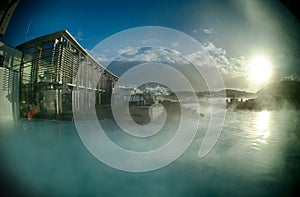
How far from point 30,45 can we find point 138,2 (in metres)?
1.07

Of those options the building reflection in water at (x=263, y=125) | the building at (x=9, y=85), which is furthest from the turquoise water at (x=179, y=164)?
the building at (x=9, y=85)

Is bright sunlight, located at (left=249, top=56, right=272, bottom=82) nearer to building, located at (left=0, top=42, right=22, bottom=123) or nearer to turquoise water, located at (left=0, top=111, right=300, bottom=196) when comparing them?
turquoise water, located at (left=0, top=111, right=300, bottom=196)

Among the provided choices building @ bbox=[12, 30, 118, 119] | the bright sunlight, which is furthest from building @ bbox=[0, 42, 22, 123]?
the bright sunlight

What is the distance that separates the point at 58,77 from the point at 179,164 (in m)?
1.38

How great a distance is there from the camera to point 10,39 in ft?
5.11

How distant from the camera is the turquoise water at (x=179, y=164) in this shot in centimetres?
137

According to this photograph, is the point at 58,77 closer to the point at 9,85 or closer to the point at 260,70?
the point at 9,85

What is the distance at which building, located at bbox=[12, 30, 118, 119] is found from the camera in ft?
4.36

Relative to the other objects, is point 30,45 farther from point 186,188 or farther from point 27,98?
point 186,188

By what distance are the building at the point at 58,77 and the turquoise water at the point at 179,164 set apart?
167 millimetres

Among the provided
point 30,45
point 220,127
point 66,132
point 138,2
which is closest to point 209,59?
point 220,127

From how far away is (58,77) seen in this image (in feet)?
4.35

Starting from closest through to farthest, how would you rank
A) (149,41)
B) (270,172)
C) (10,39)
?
(149,41) < (270,172) < (10,39)

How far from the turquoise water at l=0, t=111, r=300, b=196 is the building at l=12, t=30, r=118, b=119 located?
0.17m
